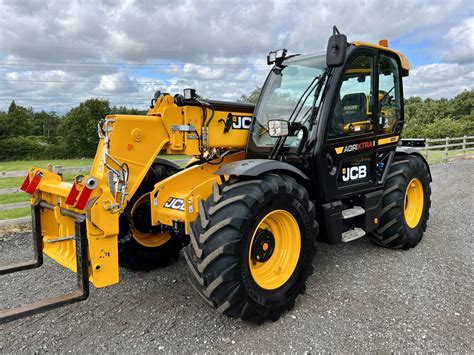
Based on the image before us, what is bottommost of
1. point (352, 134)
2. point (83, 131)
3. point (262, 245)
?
point (262, 245)

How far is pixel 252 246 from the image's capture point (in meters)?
3.37

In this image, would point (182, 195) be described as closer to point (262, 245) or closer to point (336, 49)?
point (262, 245)

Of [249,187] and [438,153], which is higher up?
[249,187]

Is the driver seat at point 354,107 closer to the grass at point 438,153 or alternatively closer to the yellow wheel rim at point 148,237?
the yellow wheel rim at point 148,237

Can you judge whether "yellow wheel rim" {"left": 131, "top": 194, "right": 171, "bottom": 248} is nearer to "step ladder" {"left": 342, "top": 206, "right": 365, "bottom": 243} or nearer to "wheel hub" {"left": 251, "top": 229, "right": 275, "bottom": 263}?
"wheel hub" {"left": 251, "top": 229, "right": 275, "bottom": 263}

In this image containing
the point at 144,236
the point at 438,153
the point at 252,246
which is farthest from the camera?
the point at 438,153

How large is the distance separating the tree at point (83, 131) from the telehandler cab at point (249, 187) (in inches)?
1908

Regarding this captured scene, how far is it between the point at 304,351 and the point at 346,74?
2.82m

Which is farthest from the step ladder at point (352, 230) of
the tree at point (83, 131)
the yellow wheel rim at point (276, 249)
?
the tree at point (83, 131)

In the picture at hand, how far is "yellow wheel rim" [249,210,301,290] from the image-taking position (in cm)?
342

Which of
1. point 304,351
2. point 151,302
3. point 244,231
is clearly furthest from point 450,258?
point 151,302

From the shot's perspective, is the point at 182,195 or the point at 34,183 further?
the point at 182,195

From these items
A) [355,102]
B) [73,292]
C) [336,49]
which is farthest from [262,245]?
[355,102]

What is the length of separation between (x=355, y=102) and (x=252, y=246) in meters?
2.12
